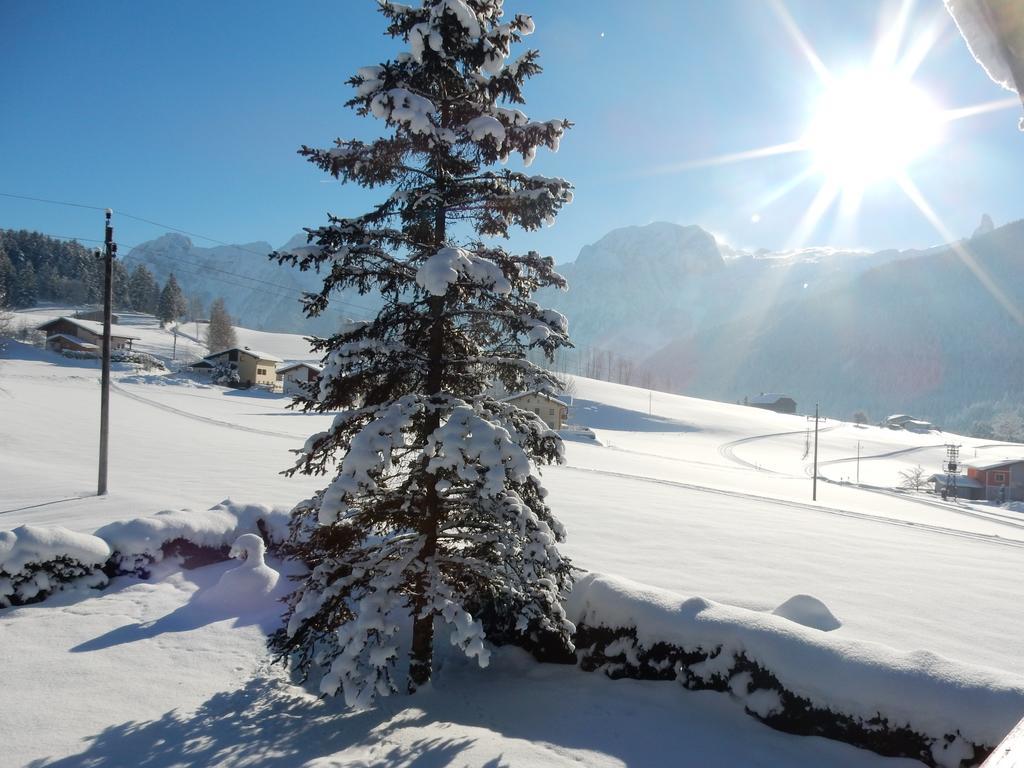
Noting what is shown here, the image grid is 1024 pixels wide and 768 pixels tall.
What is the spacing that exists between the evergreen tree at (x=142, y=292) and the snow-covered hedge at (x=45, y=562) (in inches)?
5488

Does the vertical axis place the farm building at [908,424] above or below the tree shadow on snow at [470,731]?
below

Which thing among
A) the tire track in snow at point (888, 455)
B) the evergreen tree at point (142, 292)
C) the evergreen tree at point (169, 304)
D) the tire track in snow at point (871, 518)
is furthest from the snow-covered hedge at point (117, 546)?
the evergreen tree at point (142, 292)

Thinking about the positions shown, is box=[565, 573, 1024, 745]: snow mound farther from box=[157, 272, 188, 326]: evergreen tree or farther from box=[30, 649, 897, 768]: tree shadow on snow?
box=[157, 272, 188, 326]: evergreen tree

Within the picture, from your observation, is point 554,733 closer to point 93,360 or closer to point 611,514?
point 611,514

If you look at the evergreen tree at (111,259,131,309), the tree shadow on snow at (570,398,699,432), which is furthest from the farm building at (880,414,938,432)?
the evergreen tree at (111,259,131,309)

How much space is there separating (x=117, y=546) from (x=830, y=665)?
12104 millimetres

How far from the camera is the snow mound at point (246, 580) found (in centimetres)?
991

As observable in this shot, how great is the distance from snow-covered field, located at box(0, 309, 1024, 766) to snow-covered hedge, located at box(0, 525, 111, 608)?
31cm

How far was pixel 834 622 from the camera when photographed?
8.23 metres

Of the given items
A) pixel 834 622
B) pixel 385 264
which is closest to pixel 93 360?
pixel 385 264

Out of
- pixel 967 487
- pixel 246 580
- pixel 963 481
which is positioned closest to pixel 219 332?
pixel 246 580

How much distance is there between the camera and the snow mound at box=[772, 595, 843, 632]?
8180mm

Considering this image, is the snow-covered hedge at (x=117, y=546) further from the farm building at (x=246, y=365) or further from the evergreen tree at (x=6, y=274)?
the evergreen tree at (x=6, y=274)

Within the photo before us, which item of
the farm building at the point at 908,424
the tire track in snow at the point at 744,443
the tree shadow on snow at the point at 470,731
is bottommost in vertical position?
the tire track in snow at the point at 744,443
